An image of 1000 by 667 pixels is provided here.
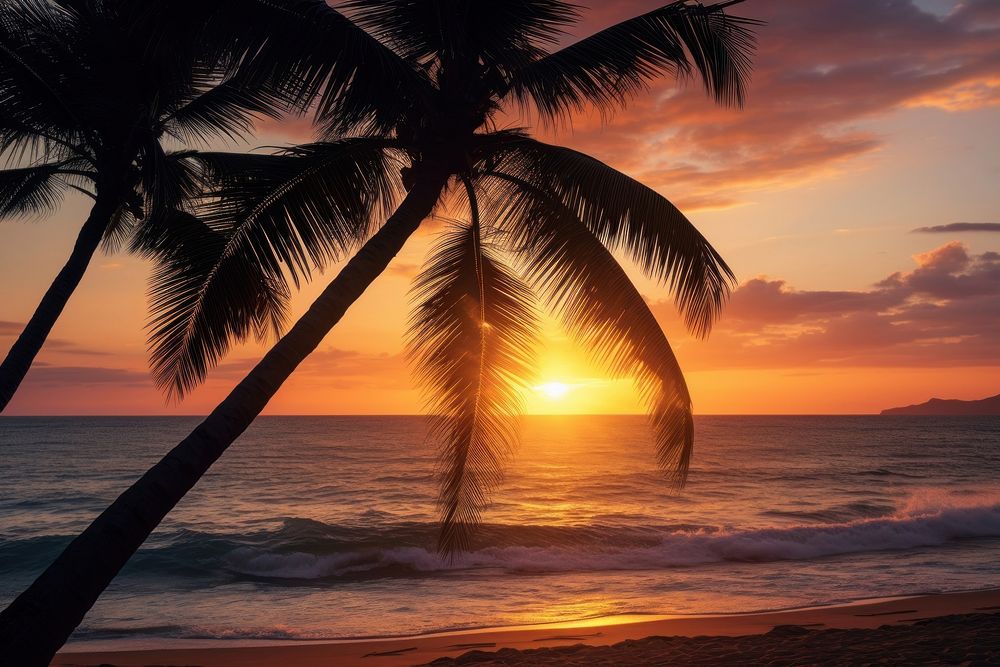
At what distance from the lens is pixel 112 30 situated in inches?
335

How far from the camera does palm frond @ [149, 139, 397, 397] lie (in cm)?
675

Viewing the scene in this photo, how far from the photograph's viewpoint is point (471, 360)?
8734 millimetres

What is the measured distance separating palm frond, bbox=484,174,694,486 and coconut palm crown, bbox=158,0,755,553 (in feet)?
0.04

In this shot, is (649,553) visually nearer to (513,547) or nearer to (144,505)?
(513,547)

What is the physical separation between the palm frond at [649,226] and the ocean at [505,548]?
23.8 feet

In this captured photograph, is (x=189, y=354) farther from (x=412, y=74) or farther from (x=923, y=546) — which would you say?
(x=923, y=546)

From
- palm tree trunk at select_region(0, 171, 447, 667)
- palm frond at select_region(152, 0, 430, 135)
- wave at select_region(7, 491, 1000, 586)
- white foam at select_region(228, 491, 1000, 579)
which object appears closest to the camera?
palm tree trunk at select_region(0, 171, 447, 667)

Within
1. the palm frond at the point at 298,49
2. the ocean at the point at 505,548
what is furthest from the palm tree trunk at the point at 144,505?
the ocean at the point at 505,548

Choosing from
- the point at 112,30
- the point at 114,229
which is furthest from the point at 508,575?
the point at 112,30

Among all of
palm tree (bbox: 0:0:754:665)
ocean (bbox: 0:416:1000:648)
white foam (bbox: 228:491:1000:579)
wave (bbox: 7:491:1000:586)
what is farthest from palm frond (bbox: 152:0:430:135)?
white foam (bbox: 228:491:1000:579)

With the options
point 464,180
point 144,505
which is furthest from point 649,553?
point 144,505

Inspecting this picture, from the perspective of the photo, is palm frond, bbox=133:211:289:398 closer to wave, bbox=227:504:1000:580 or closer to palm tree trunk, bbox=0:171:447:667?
palm tree trunk, bbox=0:171:447:667

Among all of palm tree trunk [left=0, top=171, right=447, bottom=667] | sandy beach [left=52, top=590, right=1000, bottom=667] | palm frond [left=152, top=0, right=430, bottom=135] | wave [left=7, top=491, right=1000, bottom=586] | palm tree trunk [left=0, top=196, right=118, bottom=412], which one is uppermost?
palm frond [left=152, top=0, right=430, bottom=135]

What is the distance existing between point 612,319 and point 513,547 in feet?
48.6
